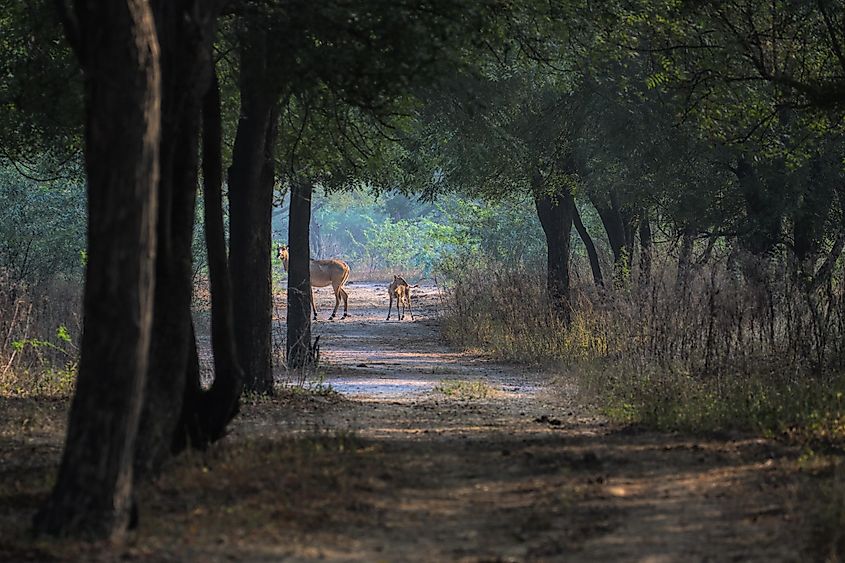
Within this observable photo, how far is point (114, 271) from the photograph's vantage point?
7105mm

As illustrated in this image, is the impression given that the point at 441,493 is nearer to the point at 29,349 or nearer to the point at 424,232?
the point at 29,349

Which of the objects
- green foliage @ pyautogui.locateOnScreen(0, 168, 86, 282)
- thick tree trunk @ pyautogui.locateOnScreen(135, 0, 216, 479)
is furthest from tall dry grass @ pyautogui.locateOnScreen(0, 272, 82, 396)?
thick tree trunk @ pyautogui.locateOnScreen(135, 0, 216, 479)

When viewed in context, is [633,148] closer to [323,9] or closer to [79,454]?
[323,9]

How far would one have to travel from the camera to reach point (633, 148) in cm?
2336

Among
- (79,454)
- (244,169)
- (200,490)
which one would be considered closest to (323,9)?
(244,169)

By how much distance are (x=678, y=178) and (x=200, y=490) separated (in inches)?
624

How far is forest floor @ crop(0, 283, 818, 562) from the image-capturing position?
296 inches

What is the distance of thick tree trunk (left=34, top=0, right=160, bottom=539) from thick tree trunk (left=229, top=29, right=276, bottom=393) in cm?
668

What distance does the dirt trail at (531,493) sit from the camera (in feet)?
25.0

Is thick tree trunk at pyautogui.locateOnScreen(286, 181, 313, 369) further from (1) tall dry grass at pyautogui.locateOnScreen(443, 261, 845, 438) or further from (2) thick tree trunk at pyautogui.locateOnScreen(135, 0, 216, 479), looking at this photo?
(2) thick tree trunk at pyautogui.locateOnScreen(135, 0, 216, 479)

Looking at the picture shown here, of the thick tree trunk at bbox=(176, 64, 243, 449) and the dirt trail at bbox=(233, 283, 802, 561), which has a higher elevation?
the thick tree trunk at bbox=(176, 64, 243, 449)

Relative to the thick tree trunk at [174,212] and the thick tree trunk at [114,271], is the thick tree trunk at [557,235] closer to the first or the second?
the thick tree trunk at [174,212]

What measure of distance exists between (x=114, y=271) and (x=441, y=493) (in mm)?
3260

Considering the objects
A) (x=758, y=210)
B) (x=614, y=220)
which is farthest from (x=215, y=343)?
(x=614, y=220)
